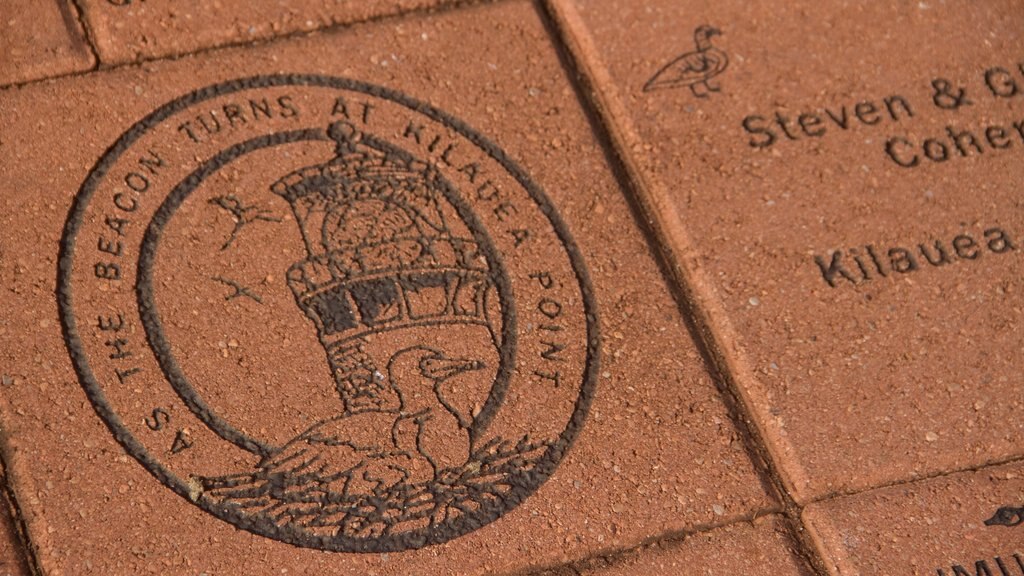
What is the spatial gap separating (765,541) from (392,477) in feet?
1.78

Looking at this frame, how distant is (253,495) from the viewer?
167cm

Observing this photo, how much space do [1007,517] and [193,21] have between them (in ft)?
4.98

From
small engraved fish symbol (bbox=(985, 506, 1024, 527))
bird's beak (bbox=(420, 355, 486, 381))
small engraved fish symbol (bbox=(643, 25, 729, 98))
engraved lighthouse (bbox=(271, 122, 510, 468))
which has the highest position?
small engraved fish symbol (bbox=(643, 25, 729, 98))

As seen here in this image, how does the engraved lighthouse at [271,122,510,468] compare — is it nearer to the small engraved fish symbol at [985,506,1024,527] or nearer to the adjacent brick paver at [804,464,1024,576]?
the adjacent brick paver at [804,464,1024,576]

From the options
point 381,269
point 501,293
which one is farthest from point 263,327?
point 501,293

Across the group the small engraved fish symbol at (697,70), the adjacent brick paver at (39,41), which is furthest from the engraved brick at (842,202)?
the adjacent brick paver at (39,41)

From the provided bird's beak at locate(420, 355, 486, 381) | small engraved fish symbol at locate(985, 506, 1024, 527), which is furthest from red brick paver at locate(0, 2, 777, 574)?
small engraved fish symbol at locate(985, 506, 1024, 527)

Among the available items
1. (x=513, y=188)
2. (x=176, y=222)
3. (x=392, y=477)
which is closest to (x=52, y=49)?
(x=176, y=222)

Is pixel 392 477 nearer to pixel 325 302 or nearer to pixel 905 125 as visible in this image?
pixel 325 302

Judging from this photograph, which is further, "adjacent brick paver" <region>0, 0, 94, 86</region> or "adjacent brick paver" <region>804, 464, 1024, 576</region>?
"adjacent brick paver" <region>0, 0, 94, 86</region>

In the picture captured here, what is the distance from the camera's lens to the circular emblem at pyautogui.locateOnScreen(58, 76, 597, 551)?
1.69 metres

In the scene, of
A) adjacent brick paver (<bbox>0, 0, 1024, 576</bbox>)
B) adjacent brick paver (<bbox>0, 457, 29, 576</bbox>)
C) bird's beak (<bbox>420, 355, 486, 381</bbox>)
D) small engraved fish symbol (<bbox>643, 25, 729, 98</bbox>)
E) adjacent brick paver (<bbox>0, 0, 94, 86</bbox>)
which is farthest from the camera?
small engraved fish symbol (<bbox>643, 25, 729, 98</bbox>)

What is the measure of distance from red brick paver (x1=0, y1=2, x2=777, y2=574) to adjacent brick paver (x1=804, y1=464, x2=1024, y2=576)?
0.41ft

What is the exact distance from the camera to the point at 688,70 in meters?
2.12
